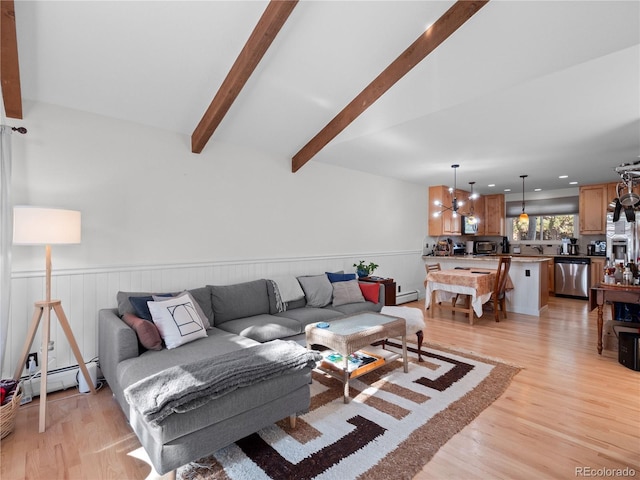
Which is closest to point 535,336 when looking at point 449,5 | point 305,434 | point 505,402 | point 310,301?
point 505,402

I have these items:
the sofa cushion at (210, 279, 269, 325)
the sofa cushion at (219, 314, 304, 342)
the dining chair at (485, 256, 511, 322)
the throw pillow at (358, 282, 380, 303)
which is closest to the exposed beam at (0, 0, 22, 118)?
the sofa cushion at (210, 279, 269, 325)

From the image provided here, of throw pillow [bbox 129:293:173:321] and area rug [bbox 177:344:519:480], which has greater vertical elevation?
throw pillow [bbox 129:293:173:321]

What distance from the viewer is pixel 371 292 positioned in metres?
4.54

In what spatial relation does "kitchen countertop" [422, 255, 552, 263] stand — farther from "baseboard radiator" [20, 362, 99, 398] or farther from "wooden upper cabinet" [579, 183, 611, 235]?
"baseboard radiator" [20, 362, 99, 398]

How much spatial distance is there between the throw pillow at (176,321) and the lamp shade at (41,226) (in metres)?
0.83

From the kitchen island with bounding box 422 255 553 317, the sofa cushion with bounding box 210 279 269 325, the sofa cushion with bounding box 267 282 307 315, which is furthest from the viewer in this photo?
the kitchen island with bounding box 422 255 553 317

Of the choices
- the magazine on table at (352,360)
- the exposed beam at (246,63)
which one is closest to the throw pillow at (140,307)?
the magazine on table at (352,360)

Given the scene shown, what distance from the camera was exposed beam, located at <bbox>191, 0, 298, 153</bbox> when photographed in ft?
7.59

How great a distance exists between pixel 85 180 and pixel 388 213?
15.9 ft

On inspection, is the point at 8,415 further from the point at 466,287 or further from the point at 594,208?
the point at 594,208

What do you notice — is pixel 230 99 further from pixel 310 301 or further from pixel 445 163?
pixel 445 163

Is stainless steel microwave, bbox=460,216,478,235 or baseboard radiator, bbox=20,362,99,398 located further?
stainless steel microwave, bbox=460,216,478,235

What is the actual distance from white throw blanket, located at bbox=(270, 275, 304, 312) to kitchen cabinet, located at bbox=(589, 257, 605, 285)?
6.22 metres

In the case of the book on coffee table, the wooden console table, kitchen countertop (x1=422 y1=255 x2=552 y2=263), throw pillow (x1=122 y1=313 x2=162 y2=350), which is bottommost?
the book on coffee table
